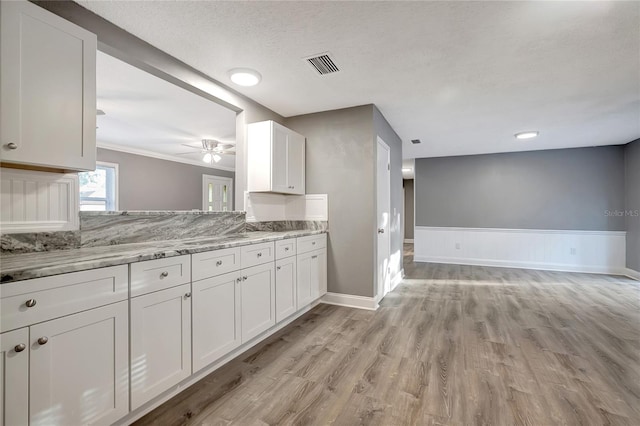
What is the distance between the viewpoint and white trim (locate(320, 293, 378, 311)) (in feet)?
11.1

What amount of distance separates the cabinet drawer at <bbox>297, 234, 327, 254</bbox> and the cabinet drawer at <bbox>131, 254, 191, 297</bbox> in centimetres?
139

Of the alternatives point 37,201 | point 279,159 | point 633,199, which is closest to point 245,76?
point 279,159

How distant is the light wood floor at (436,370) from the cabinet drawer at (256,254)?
28.9 inches

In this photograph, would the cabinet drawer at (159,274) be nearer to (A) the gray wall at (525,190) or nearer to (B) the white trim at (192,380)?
(B) the white trim at (192,380)

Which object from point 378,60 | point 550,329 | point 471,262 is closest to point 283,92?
point 378,60

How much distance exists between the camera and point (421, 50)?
7.41 ft

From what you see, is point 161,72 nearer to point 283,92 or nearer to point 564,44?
point 283,92

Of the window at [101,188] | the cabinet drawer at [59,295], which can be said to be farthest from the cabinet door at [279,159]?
the window at [101,188]

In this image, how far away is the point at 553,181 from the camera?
570 cm

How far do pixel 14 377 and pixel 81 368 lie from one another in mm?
227

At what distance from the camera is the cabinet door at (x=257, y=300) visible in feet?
7.42

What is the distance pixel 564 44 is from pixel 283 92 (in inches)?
95.0

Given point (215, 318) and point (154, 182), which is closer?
point (215, 318)

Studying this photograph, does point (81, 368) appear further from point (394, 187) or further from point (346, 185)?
point (394, 187)
